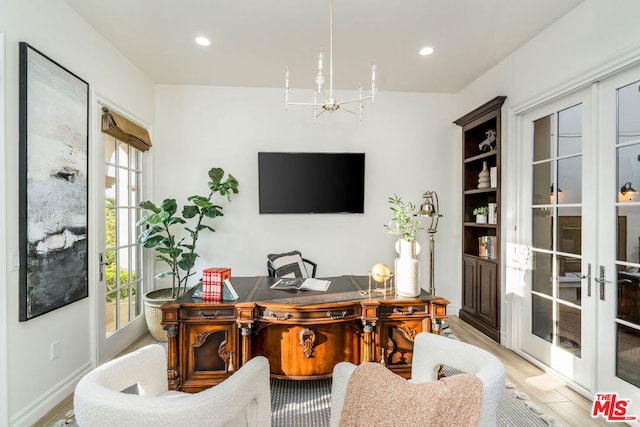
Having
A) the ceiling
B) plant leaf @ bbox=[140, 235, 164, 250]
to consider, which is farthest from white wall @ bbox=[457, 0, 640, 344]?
plant leaf @ bbox=[140, 235, 164, 250]

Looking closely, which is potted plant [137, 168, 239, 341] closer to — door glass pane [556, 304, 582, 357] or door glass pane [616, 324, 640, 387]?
door glass pane [556, 304, 582, 357]

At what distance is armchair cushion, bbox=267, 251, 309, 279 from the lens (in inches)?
133

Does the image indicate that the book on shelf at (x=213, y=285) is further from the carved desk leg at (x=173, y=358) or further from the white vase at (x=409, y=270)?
the white vase at (x=409, y=270)

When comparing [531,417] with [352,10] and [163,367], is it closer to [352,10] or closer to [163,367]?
[163,367]

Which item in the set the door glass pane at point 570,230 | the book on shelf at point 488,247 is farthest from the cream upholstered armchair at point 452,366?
the book on shelf at point 488,247

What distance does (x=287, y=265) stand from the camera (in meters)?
3.48

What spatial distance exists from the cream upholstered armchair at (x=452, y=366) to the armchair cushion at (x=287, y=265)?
1.80 meters

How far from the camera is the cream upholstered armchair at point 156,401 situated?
3.40 ft

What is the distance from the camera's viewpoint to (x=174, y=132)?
398cm

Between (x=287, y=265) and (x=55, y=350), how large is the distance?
78.0 inches

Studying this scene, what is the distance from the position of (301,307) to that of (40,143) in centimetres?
202

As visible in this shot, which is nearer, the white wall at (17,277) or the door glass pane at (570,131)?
the white wall at (17,277)

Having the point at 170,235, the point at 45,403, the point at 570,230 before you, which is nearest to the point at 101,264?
the point at 170,235

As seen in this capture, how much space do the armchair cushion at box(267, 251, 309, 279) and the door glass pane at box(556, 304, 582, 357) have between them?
92.7 inches
